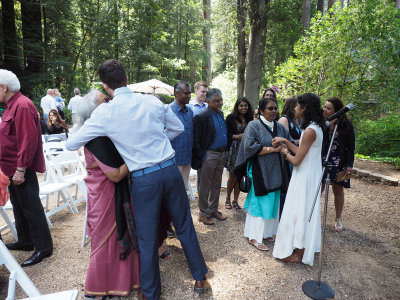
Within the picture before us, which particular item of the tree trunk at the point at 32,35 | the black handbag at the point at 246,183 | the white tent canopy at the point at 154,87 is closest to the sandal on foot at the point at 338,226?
the black handbag at the point at 246,183

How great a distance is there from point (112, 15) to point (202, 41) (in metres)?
8.67

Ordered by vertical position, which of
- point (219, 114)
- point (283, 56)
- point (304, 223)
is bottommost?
point (304, 223)

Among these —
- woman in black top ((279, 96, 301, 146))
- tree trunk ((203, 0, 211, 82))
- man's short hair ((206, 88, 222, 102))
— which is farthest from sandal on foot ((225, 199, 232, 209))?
tree trunk ((203, 0, 211, 82))

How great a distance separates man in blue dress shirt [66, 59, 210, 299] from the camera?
222cm

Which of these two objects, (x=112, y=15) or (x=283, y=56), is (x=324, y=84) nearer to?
(x=283, y=56)

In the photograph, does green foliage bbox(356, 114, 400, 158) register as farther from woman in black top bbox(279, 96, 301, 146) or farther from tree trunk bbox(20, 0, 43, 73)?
tree trunk bbox(20, 0, 43, 73)

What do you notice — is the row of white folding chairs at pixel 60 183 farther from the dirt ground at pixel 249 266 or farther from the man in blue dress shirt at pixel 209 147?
the man in blue dress shirt at pixel 209 147

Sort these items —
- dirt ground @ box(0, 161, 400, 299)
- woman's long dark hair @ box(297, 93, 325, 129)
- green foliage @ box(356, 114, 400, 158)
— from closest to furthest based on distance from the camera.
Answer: dirt ground @ box(0, 161, 400, 299) < woman's long dark hair @ box(297, 93, 325, 129) < green foliage @ box(356, 114, 400, 158)

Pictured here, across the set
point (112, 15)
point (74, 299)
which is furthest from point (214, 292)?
point (112, 15)

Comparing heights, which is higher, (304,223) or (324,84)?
(324,84)

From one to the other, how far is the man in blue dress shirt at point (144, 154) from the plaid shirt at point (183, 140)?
1.47m

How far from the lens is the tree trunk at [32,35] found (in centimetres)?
1545

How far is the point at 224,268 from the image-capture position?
3.17 meters

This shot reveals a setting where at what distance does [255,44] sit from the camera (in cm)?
895
